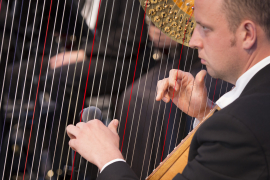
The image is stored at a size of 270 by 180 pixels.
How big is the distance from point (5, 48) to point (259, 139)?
175 cm

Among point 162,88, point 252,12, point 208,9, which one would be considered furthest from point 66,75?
point 252,12

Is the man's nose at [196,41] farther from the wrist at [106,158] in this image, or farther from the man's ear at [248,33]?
the wrist at [106,158]

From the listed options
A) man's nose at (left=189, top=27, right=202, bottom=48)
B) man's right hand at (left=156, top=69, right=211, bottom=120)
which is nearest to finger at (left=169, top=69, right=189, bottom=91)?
man's right hand at (left=156, top=69, right=211, bottom=120)

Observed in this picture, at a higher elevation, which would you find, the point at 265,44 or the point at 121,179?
the point at 265,44

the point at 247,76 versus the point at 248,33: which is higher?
the point at 248,33

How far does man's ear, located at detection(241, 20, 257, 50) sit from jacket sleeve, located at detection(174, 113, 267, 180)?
0.25 meters

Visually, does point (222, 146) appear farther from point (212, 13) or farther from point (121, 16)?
point (121, 16)

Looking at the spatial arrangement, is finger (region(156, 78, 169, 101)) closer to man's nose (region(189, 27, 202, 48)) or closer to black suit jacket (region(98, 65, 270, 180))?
man's nose (region(189, 27, 202, 48))

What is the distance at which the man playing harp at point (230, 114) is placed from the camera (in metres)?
Answer: 0.77

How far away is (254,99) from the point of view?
80cm

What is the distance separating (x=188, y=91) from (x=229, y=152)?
711 millimetres

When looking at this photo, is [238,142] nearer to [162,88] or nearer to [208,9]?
[208,9]

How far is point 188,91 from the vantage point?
57.9 inches

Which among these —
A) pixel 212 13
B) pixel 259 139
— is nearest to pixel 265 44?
pixel 212 13
